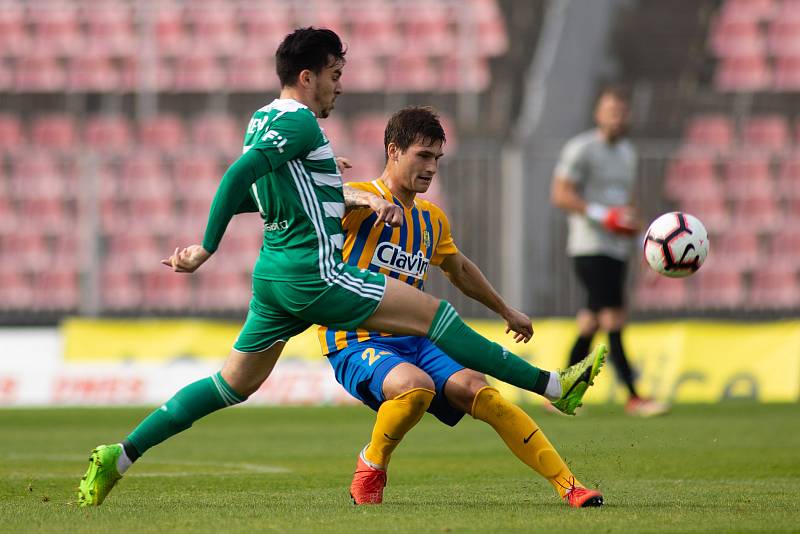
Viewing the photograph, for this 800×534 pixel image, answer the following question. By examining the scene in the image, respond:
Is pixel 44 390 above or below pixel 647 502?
below

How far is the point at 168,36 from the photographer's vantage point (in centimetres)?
1950

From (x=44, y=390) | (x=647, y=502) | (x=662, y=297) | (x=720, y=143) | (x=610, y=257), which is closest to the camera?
(x=647, y=502)

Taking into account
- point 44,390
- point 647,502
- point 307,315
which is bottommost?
point 44,390

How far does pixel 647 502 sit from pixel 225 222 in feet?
6.46

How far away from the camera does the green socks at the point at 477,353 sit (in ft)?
15.8

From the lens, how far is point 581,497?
16.1 ft

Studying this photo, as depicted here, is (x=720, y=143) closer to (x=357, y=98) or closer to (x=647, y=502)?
(x=357, y=98)

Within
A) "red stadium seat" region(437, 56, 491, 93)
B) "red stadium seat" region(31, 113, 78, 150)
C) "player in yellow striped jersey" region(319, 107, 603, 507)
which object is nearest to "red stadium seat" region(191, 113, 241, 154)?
"red stadium seat" region(31, 113, 78, 150)

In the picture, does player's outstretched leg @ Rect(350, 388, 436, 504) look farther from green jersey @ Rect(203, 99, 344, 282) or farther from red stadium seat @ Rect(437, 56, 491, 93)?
red stadium seat @ Rect(437, 56, 491, 93)

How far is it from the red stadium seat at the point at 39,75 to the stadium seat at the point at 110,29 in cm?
55

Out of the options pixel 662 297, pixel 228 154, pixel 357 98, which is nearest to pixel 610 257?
pixel 662 297

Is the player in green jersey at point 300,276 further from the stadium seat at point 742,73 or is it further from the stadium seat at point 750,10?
the stadium seat at point 750,10

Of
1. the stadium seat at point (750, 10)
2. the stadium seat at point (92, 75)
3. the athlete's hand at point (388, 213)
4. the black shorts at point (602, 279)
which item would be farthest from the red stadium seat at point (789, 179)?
the athlete's hand at point (388, 213)

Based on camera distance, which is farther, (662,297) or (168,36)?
(168,36)
